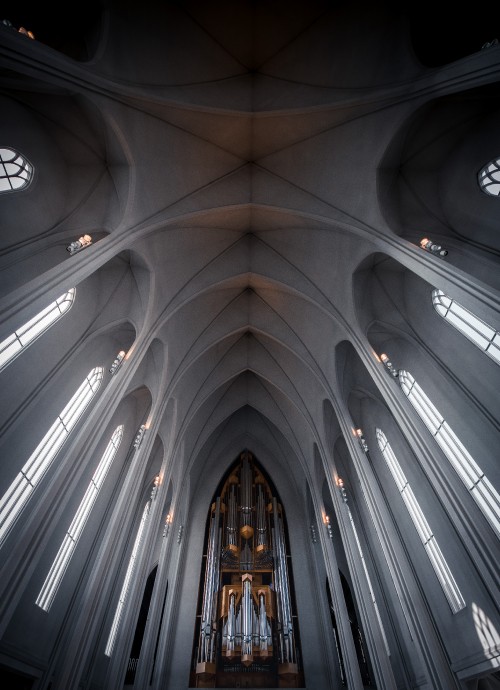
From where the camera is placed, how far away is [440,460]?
325 inches

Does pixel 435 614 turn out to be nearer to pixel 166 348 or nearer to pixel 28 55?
pixel 166 348

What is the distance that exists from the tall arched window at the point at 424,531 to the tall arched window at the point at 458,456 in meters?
2.58

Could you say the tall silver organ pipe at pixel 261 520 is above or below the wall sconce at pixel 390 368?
above

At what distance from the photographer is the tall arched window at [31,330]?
8133 millimetres

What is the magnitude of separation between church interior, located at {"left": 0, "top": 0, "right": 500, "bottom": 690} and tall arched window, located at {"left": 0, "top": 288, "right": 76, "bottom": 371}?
3.0 inches

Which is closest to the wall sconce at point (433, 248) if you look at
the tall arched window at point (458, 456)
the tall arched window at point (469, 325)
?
the tall arched window at point (469, 325)

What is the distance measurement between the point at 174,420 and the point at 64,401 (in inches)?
253

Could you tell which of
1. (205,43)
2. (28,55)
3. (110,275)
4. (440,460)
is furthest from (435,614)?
(205,43)

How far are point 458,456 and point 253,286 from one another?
10154mm

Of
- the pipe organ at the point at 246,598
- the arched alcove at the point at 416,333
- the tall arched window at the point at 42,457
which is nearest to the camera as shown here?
the tall arched window at the point at 42,457

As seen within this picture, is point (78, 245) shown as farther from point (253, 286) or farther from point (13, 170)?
point (253, 286)

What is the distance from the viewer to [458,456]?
31.1 ft

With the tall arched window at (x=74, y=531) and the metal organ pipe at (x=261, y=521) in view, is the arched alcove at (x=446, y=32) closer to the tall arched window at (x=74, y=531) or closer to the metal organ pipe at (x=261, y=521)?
the tall arched window at (x=74, y=531)

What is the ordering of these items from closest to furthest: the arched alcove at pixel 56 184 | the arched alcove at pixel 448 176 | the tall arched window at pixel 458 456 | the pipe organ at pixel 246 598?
the tall arched window at pixel 458 456 → the arched alcove at pixel 56 184 → the arched alcove at pixel 448 176 → the pipe organ at pixel 246 598
